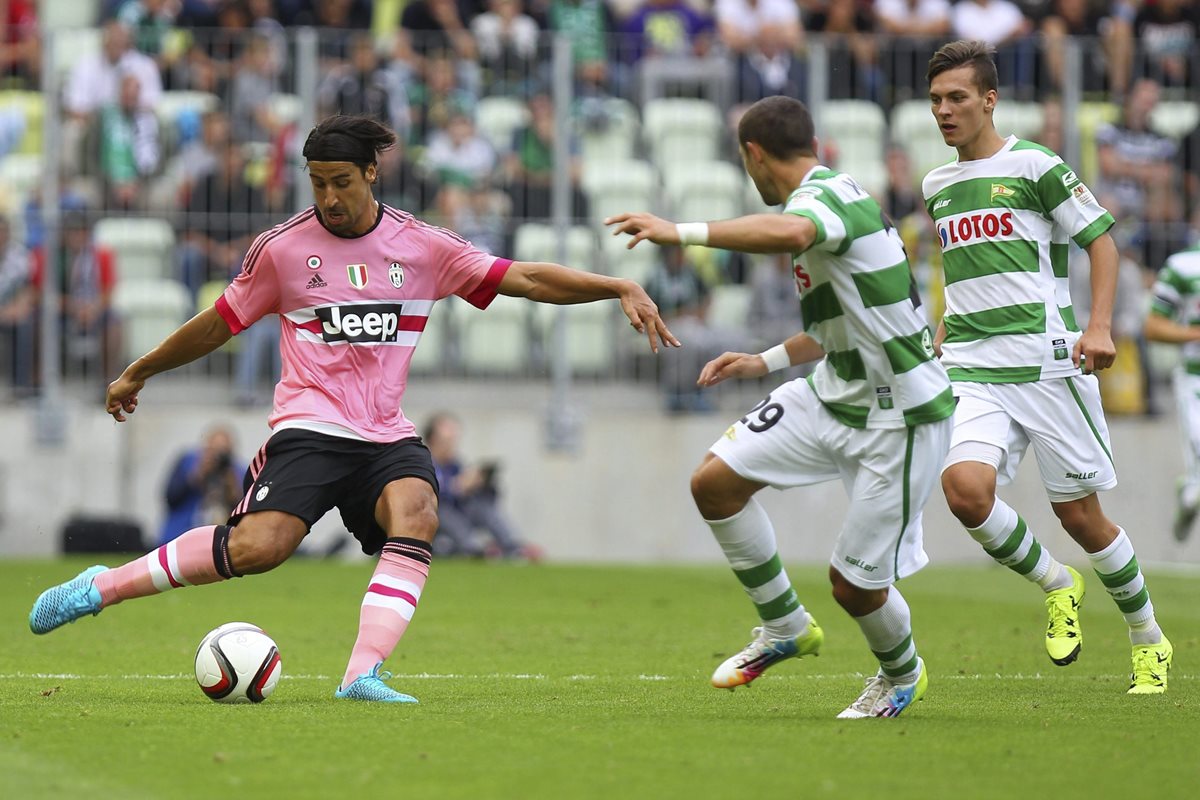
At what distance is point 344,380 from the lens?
25.9 ft

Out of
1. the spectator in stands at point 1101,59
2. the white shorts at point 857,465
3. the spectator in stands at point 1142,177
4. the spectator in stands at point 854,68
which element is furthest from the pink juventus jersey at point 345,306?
the spectator in stands at point 1101,59

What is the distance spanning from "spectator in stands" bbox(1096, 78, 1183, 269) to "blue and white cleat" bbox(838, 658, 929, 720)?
44.0 feet

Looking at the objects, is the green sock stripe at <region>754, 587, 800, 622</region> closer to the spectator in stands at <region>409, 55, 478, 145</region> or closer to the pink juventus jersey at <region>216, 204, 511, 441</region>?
the pink juventus jersey at <region>216, 204, 511, 441</region>

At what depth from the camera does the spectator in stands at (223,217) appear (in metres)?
18.7

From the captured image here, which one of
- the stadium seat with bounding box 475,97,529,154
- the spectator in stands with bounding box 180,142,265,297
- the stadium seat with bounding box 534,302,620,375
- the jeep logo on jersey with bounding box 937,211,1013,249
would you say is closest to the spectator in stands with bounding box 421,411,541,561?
the stadium seat with bounding box 534,302,620,375

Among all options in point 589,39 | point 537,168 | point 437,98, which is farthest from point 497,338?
point 589,39

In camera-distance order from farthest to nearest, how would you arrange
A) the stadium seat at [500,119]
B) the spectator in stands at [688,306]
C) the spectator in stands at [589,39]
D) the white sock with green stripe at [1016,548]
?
the spectator in stands at [589,39], the stadium seat at [500,119], the spectator in stands at [688,306], the white sock with green stripe at [1016,548]

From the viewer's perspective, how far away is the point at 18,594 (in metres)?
14.0

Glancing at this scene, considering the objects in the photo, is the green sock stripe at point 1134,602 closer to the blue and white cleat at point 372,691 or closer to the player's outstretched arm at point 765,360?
the player's outstretched arm at point 765,360

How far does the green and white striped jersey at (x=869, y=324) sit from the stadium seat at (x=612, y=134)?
12.9 metres


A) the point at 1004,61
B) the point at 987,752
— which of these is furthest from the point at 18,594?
the point at 1004,61

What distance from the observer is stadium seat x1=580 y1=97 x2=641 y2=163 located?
Answer: 65.3ft

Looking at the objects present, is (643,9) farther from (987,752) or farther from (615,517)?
(987,752)

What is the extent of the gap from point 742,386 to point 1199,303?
22.6 ft
